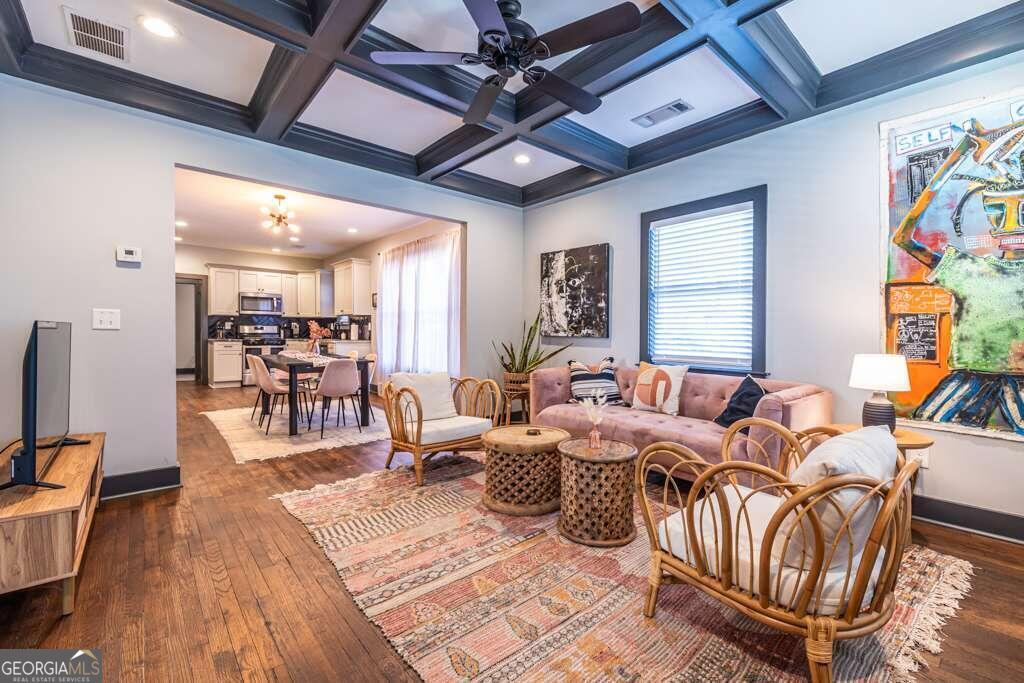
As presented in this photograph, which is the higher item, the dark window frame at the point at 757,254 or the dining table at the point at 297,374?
the dark window frame at the point at 757,254

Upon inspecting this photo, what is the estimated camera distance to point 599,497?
238 centimetres

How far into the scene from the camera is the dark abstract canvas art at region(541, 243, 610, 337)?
4750mm

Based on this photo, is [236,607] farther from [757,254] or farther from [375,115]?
[757,254]

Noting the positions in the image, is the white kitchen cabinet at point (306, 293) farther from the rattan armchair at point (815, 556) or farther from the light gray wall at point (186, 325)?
the rattan armchair at point (815, 556)

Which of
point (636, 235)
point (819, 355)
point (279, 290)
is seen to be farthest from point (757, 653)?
point (279, 290)

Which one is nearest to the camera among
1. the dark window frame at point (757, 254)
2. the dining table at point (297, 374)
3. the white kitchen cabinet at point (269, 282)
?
the dark window frame at point (757, 254)

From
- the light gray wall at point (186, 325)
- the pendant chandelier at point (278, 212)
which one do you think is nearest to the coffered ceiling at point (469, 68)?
the pendant chandelier at point (278, 212)

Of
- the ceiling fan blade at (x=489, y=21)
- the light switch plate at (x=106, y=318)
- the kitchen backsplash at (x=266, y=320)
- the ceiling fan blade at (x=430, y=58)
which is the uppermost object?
the ceiling fan blade at (x=489, y=21)

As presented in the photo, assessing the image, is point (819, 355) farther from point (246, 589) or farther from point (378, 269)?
point (378, 269)

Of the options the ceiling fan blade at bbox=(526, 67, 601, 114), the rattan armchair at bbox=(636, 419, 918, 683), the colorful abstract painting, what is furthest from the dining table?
the colorful abstract painting

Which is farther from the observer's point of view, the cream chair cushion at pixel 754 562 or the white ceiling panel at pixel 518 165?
the white ceiling panel at pixel 518 165

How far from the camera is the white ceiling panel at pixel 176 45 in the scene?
7.84ft

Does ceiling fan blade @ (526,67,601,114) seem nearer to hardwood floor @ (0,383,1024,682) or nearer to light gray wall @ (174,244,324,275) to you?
hardwood floor @ (0,383,1024,682)

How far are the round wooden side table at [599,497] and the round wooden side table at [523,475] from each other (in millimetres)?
307
